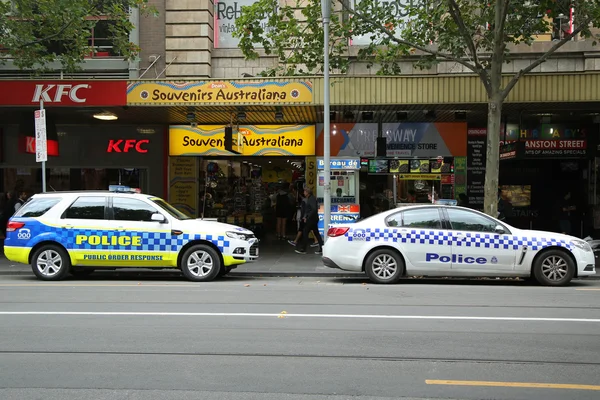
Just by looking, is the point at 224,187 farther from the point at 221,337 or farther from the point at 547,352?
the point at 547,352

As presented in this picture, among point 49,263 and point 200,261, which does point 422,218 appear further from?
point 49,263

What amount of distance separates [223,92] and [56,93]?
4123 millimetres

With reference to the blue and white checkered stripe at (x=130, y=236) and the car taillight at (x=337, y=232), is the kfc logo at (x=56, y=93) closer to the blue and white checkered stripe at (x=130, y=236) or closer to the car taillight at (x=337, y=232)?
the blue and white checkered stripe at (x=130, y=236)

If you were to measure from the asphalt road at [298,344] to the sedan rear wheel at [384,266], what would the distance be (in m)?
0.91

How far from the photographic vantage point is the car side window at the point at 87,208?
11.7 meters

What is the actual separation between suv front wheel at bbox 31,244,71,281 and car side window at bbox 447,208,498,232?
24.3 ft

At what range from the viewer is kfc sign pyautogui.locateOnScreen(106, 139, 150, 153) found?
63.2 feet

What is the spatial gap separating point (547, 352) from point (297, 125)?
1350cm

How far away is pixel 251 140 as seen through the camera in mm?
18844

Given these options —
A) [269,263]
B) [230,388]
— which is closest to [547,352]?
[230,388]

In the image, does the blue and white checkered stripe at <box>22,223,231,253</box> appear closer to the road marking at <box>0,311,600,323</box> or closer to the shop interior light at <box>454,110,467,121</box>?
the road marking at <box>0,311,600,323</box>

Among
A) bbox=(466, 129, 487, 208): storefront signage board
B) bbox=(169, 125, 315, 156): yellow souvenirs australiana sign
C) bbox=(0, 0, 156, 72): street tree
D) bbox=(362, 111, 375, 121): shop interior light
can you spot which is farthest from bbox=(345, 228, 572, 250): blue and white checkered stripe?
bbox=(0, 0, 156, 72): street tree

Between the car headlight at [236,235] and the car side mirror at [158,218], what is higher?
the car side mirror at [158,218]

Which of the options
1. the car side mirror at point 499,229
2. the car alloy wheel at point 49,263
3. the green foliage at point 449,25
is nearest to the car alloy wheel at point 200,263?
the car alloy wheel at point 49,263
